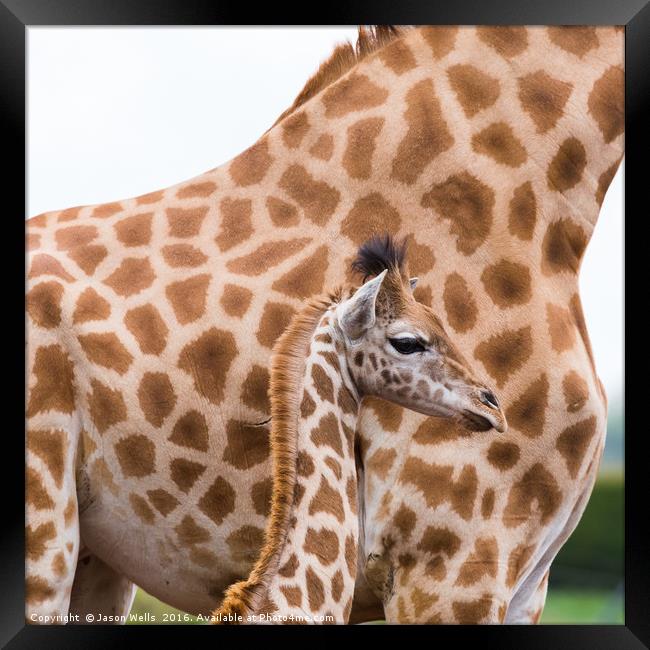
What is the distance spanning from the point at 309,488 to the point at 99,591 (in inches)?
45.1

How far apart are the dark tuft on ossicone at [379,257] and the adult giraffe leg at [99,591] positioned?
4.14ft

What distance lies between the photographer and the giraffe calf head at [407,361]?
7.35 ft

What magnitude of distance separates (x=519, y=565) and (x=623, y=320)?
0.79m

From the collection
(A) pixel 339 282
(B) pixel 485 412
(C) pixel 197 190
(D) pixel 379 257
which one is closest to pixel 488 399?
(B) pixel 485 412

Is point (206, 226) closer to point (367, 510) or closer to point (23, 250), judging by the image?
point (23, 250)

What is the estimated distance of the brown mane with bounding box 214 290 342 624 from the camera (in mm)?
1988

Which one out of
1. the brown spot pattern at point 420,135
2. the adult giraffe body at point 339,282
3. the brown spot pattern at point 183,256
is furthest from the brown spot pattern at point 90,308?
the brown spot pattern at point 420,135

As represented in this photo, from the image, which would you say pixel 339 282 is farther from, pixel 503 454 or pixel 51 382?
pixel 51 382

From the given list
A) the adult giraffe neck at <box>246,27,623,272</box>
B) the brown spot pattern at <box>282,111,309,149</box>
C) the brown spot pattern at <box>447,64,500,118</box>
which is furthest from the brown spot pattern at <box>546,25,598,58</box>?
the brown spot pattern at <box>282,111,309,149</box>

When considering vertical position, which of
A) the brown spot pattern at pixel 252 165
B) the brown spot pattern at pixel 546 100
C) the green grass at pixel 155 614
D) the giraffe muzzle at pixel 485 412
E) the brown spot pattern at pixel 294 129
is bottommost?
the green grass at pixel 155 614

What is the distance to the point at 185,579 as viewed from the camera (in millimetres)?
2771

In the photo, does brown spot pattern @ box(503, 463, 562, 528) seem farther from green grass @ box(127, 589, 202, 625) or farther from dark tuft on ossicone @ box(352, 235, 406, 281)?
green grass @ box(127, 589, 202, 625)

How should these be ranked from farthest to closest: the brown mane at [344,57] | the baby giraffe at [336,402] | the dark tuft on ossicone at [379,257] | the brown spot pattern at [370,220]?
the brown mane at [344,57] < the brown spot pattern at [370,220] < the dark tuft on ossicone at [379,257] < the baby giraffe at [336,402]
